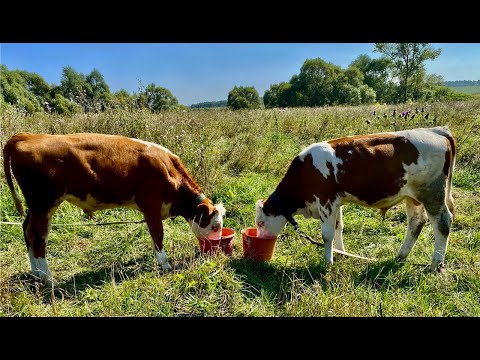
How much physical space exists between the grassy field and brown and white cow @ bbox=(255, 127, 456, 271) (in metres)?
0.55

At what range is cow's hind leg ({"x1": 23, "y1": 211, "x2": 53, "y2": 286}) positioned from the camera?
3.80 metres

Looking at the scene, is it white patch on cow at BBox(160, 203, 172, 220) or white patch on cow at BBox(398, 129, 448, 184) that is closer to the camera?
white patch on cow at BBox(398, 129, 448, 184)

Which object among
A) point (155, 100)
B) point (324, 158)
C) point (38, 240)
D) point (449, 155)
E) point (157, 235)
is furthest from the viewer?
point (155, 100)

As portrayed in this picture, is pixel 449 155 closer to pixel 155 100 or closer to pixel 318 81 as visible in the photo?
pixel 155 100

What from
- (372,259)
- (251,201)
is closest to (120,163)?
(251,201)

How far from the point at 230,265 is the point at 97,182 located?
1921 mm

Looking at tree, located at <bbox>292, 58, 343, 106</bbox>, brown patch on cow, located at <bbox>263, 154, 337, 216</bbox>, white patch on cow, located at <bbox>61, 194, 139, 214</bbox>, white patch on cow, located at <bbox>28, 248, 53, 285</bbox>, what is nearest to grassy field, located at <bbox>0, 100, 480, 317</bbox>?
white patch on cow, located at <bbox>28, 248, 53, 285</bbox>

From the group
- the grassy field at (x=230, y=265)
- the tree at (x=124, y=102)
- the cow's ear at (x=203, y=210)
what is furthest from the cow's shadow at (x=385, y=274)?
the tree at (x=124, y=102)

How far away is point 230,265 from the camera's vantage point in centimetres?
426

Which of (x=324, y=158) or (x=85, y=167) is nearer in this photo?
(x=85, y=167)

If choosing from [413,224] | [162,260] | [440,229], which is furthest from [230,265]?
[440,229]

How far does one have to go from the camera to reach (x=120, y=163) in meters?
4.08

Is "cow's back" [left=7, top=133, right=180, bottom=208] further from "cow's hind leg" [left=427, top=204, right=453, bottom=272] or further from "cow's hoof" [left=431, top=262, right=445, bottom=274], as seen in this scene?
"cow's hoof" [left=431, top=262, right=445, bottom=274]
